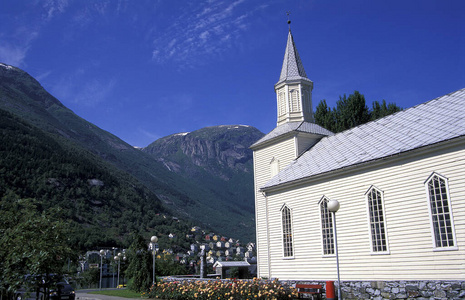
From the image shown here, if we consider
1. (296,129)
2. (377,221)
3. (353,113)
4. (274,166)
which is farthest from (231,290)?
(353,113)

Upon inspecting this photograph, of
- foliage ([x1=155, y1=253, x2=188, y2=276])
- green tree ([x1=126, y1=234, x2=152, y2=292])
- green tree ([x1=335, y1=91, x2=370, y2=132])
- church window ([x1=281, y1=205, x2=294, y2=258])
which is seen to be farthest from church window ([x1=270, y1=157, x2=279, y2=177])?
green tree ([x1=335, y1=91, x2=370, y2=132])

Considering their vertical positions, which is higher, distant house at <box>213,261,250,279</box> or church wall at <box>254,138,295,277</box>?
church wall at <box>254,138,295,277</box>

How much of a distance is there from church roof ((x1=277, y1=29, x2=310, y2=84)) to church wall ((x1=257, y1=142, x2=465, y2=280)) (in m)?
11.8

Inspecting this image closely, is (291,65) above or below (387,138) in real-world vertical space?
above

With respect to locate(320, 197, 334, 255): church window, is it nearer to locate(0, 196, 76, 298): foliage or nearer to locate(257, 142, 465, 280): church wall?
locate(257, 142, 465, 280): church wall

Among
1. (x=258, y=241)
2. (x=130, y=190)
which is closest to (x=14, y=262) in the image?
(x=258, y=241)

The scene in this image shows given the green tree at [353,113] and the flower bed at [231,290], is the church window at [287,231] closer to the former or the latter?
the flower bed at [231,290]

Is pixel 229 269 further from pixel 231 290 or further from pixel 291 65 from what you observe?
pixel 291 65

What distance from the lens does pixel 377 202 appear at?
1794cm

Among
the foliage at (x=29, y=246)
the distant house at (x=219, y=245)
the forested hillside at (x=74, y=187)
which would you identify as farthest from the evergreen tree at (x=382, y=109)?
the distant house at (x=219, y=245)

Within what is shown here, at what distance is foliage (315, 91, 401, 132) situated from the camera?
45.5 meters

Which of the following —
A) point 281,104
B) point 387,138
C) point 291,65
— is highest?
point 291,65

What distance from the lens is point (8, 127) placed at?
104 m

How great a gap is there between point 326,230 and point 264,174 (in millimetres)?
8970
